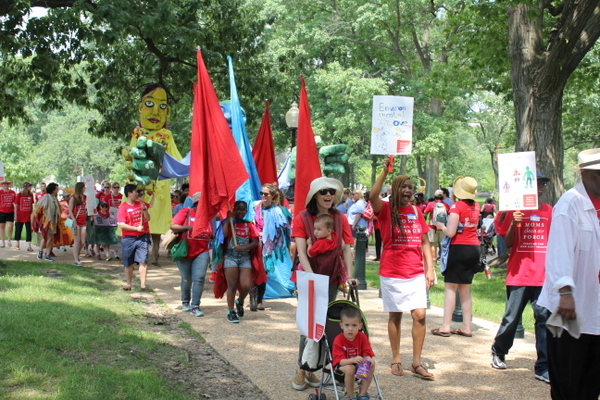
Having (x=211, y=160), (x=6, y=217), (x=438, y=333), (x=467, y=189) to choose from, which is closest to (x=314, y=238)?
(x=467, y=189)

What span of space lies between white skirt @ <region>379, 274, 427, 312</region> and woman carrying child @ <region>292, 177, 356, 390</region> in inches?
19.4

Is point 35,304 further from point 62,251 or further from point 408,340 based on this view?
point 62,251

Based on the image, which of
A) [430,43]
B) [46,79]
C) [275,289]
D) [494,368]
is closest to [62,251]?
[46,79]

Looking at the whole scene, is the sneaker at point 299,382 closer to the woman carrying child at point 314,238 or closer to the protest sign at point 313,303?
the woman carrying child at point 314,238

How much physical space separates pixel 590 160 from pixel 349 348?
2.26 m

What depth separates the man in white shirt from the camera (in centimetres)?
383

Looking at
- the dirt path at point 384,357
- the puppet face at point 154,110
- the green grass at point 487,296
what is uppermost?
the puppet face at point 154,110

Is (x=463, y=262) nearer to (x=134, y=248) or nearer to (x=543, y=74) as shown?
(x=134, y=248)

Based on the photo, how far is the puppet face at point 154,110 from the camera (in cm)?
1428

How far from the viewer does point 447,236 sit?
8055mm

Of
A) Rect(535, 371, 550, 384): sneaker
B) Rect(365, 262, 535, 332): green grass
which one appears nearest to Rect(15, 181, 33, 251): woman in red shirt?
Rect(365, 262, 535, 332): green grass

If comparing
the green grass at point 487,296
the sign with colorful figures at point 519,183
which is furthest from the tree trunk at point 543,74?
the sign with colorful figures at point 519,183

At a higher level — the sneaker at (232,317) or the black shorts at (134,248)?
the black shorts at (134,248)

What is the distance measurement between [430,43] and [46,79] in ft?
77.9
